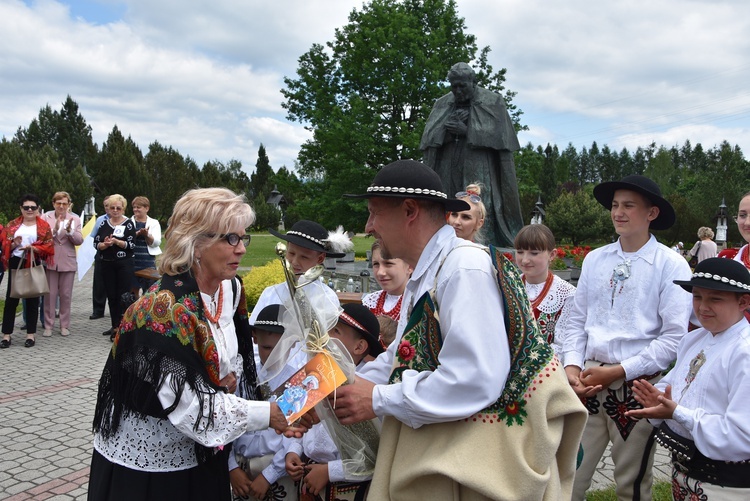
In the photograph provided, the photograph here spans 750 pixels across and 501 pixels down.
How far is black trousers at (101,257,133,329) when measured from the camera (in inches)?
393

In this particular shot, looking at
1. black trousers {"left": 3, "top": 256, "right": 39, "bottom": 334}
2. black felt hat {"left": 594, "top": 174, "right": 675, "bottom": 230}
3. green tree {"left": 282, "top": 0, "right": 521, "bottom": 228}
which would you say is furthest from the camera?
green tree {"left": 282, "top": 0, "right": 521, "bottom": 228}

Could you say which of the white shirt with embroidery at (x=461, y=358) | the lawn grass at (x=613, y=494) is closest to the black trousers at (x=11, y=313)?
the lawn grass at (x=613, y=494)

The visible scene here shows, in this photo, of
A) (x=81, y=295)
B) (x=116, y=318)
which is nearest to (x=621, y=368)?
(x=116, y=318)

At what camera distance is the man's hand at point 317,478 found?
275 cm

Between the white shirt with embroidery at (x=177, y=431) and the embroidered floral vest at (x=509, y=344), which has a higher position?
the embroidered floral vest at (x=509, y=344)

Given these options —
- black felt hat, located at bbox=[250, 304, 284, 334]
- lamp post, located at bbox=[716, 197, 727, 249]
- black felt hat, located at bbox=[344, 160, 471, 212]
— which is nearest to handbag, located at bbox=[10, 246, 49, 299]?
black felt hat, located at bbox=[250, 304, 284, 334]

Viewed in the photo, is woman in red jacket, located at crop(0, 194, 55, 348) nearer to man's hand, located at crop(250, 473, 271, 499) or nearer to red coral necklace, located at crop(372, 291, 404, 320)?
red coral necklace, located at crop(372, 291, 404, 320)

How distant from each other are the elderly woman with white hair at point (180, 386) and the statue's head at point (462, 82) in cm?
688

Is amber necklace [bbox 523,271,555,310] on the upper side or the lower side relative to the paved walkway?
upper

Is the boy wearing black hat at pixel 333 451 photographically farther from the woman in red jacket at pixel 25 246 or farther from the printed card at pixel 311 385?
the woman in red jacket at pixel 25 246

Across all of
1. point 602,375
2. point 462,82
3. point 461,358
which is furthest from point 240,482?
point 462,82

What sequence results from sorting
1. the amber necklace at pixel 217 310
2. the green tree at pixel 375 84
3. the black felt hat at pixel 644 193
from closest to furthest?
the amber necklace at pixel 217 310
the black felt hat at pixel 644 193
the green tree at pixel 375 84

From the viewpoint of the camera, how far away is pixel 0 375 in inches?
293

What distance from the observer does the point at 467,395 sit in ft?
5.88
